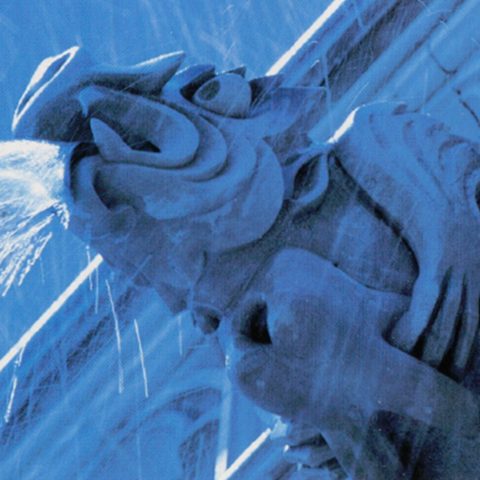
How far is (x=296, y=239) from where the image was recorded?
86.6 inches

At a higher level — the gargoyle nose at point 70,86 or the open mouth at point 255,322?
the gargoyle nose at point 70,86

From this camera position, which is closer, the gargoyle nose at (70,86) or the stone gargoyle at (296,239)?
the stone gargoyle at (296,239)

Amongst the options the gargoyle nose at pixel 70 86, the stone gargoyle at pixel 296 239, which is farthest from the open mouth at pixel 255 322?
the gargoyle nose at pixel 70 86

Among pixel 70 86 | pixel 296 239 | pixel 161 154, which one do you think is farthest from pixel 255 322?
pixel 70 86

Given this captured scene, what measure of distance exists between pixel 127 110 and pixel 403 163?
1.85ft

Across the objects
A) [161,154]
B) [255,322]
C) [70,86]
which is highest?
[70,86]

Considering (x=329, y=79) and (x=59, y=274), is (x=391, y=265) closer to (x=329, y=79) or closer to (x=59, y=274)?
(x=329, y=79)

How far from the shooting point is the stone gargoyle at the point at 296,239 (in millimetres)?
2057

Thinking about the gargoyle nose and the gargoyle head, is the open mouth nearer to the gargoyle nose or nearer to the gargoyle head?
the gargoyle head

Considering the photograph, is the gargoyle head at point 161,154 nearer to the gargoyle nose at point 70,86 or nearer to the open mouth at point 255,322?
the gargoyle nose at point 70,86

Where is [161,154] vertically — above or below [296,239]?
above

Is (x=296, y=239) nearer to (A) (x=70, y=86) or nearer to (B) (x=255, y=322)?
(B) (x=255, y=322)

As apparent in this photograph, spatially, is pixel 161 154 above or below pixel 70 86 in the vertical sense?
below

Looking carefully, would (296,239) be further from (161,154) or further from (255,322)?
(161,154)
